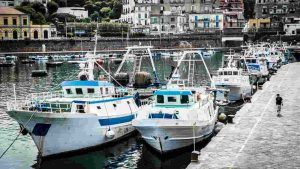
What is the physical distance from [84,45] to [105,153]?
399 feet

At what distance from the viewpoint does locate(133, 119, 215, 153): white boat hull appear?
31391mm

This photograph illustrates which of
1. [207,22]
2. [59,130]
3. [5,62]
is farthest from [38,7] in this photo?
[59,130]

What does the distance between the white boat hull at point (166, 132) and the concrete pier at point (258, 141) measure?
1.96 meters

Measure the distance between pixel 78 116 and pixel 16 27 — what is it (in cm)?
12516


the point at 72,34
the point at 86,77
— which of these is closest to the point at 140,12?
the point at 72,34

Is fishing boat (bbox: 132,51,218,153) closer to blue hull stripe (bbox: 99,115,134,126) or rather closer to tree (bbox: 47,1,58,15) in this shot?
blue hull stripe (bbox: 99,115,134,126)

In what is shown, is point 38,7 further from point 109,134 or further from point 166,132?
point 166,132

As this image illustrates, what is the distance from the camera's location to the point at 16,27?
152 m

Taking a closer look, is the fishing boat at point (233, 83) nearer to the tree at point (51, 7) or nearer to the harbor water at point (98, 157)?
the harbor water at point (98, 157)

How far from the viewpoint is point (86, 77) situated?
129ft

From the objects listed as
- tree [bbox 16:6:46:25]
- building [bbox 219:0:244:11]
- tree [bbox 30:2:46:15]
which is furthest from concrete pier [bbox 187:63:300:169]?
tree [bbox 30:2:46:15]

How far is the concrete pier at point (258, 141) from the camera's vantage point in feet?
86.1

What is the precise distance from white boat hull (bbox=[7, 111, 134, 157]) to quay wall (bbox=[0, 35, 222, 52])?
112 meters

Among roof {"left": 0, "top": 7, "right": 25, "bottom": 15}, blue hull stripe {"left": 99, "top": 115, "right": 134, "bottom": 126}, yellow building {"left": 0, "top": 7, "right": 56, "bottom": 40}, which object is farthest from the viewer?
yellow building {"left": 0, "top": 7, "right": 56, "bottom": 40}
